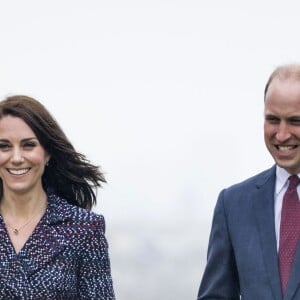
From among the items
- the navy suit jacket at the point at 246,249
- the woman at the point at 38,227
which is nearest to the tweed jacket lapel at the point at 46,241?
the woman at the point at 38,227

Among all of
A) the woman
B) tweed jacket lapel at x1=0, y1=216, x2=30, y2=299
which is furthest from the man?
tweed jacket lapel at x1=0, y1=216, x2=30, y2=299

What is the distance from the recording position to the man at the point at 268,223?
6.76 metres

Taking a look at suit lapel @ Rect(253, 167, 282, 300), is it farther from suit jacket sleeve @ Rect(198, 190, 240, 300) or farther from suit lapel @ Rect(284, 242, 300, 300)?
suit jacket sleeve @ Rect(198, 190, 240, 300)

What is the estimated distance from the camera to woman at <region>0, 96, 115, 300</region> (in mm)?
7383

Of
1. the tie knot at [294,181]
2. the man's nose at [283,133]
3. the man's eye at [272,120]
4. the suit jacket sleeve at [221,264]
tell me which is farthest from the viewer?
the suit jacket sleeve at [221,264]

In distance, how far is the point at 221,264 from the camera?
7141mm

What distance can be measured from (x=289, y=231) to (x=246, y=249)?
0.30 meters

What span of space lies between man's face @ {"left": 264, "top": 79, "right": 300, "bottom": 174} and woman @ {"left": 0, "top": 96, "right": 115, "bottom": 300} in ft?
4.76

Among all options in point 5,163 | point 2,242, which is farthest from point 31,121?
point 2,242

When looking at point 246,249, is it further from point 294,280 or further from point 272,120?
Result: point 272,120

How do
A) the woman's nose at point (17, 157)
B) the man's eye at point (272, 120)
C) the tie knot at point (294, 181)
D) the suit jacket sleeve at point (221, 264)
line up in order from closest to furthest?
the man's eye at point (272, 120), the tie knot at point (294, 181), the suit jacket sleeve at point (221, 264), the woman's nose at point (17, 157)

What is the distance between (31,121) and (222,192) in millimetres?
1321

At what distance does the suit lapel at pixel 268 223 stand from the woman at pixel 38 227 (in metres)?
1.14

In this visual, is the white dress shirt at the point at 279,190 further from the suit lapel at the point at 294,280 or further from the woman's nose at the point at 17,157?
the woman's nose at the point at 17,157
